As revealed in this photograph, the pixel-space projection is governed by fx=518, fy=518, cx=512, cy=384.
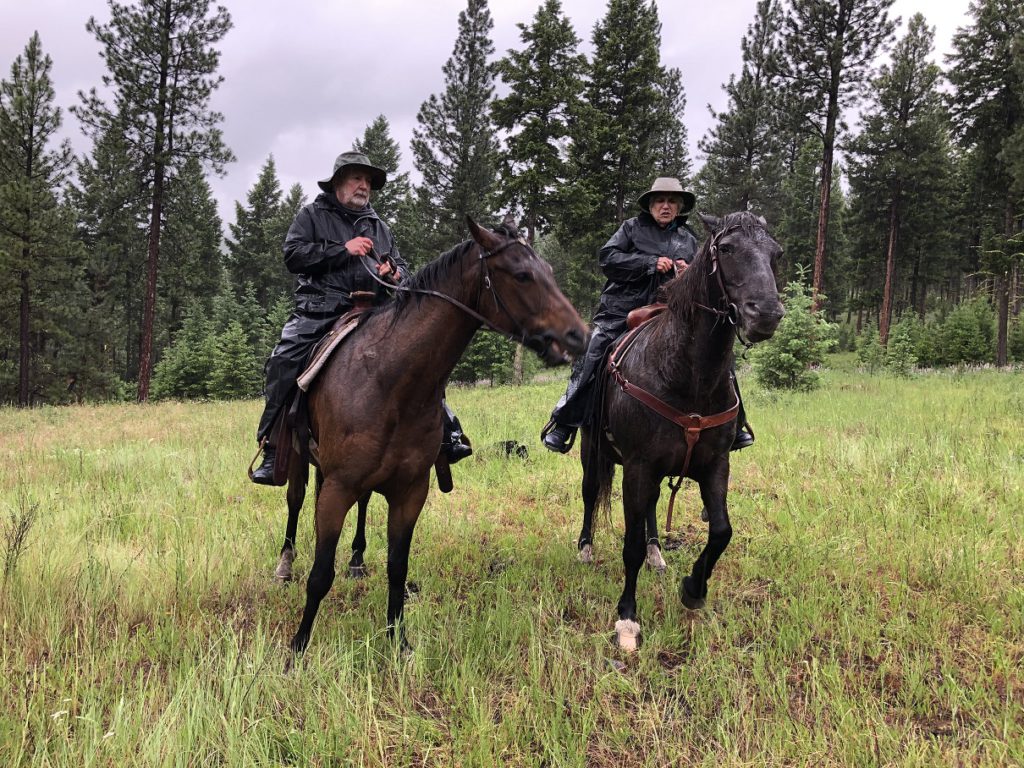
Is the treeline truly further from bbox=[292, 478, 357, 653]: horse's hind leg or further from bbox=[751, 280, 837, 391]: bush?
bbox=[292, 478, 357, 653]: horse's hind leg

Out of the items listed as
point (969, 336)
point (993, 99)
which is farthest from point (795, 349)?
point (969, 336)

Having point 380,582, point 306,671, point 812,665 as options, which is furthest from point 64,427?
point 812,665

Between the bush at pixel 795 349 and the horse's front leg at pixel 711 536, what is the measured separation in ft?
36.3

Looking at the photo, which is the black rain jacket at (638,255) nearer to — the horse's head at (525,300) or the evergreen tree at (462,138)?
the horse's head at (525,300)

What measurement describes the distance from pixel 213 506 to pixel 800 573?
20.1 feet

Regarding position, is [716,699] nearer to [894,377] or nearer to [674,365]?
[674,365]

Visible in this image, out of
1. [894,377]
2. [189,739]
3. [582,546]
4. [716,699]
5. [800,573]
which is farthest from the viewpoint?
[894,377]

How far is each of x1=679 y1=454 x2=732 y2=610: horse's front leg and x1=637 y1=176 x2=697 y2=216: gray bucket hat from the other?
2557mm

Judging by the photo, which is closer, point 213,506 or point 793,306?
point 213,506

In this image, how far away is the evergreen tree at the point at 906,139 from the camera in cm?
2716

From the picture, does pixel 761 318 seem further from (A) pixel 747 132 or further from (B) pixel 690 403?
(A) pixel 747 132

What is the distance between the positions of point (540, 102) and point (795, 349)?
15277 mm

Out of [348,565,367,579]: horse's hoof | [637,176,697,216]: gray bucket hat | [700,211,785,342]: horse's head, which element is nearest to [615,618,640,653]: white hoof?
[700,211,785,342]: horse's head

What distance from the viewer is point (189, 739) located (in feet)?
7.44
